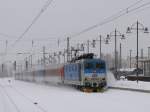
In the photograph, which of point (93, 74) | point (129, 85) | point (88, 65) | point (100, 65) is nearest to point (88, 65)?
point (88, 65)

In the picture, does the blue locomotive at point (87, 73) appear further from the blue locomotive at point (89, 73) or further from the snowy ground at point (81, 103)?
the snowy ground at point (81, 103)

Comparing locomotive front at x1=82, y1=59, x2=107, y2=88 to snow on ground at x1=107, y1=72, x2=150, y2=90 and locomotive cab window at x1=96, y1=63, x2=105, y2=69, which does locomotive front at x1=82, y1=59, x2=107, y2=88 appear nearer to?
locomotive cab window at x1=96, y1=63, x2=105, y2=69

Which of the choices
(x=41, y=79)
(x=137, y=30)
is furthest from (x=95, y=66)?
(x=41, y=79)

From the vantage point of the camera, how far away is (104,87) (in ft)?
129

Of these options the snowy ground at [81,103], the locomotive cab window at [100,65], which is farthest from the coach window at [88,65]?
the snowy ground at [81,103]

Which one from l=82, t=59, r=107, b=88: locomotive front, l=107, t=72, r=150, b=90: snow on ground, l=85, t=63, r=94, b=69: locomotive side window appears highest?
l=85, t=63, r=94, b=69: locomotive side window

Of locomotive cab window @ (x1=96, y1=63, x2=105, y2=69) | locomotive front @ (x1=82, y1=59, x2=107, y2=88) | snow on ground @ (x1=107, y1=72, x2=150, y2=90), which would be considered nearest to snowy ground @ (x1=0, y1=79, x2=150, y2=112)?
locomotive front @ (x1=82, y1=59, x2=107, y2=88)

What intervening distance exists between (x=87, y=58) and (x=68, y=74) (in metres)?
4.49

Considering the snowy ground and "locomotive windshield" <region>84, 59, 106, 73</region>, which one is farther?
"locomotive windshield" <region>84, 59, 106, 73</region>

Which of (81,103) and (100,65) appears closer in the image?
(81,103)

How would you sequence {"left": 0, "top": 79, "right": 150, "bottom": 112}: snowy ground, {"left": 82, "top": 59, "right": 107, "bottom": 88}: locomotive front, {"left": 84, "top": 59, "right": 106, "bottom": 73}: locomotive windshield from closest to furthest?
{"left": 0, "top": 79, "right": 150, "bottom": 112}: snowy ground, {"left": 82, "top": 59, "right": 107, "bottom": 88}: locomotive front, {"left": 84, "top": 59, "right": 106, "bottom": 73}: locomotive windshield

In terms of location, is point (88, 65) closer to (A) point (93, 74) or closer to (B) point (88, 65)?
(B) point (88, 65)

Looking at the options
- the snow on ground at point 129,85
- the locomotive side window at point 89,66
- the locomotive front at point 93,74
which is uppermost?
the locomotive side window at point 89,66

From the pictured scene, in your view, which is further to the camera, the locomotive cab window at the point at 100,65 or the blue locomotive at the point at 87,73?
the locomotive cab window at the point at 100,65
